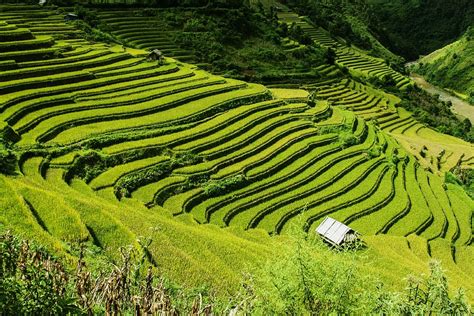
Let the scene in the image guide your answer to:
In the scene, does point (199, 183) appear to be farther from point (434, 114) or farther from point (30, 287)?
point (434, 114)

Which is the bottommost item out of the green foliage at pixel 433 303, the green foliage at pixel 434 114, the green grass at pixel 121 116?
the green foliage at pixel 434 114

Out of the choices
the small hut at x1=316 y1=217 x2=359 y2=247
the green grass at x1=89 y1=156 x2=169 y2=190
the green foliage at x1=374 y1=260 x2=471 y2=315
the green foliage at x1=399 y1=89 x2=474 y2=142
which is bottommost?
the green foliage at x1=399 y1=89 x2=474 y2=142

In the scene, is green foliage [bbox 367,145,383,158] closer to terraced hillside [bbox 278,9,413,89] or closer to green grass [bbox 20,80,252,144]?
green grass [bbox 20,80,252,144]

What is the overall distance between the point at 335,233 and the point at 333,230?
353mm

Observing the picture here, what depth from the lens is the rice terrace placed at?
777cm

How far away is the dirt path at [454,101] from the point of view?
74750 millimetres

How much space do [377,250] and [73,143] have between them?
14.5 m

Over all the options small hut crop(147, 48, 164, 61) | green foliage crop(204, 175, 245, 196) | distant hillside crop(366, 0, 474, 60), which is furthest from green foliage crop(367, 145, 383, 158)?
distant hillside crop(366, 0, 474, 60)

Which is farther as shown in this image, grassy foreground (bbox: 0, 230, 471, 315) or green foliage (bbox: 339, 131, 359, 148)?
green foliage (bbox: 339, 131, 359, 148)

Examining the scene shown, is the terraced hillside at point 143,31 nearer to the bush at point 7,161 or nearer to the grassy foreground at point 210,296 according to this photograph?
the bush at point 7,161

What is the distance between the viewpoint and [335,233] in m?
19.8

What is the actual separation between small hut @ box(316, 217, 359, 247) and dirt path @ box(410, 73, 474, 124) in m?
59.7

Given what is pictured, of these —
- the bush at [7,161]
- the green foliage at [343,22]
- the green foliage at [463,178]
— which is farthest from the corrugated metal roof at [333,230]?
the green foliage at [343,22]

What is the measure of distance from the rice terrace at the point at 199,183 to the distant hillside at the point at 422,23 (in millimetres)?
69816
